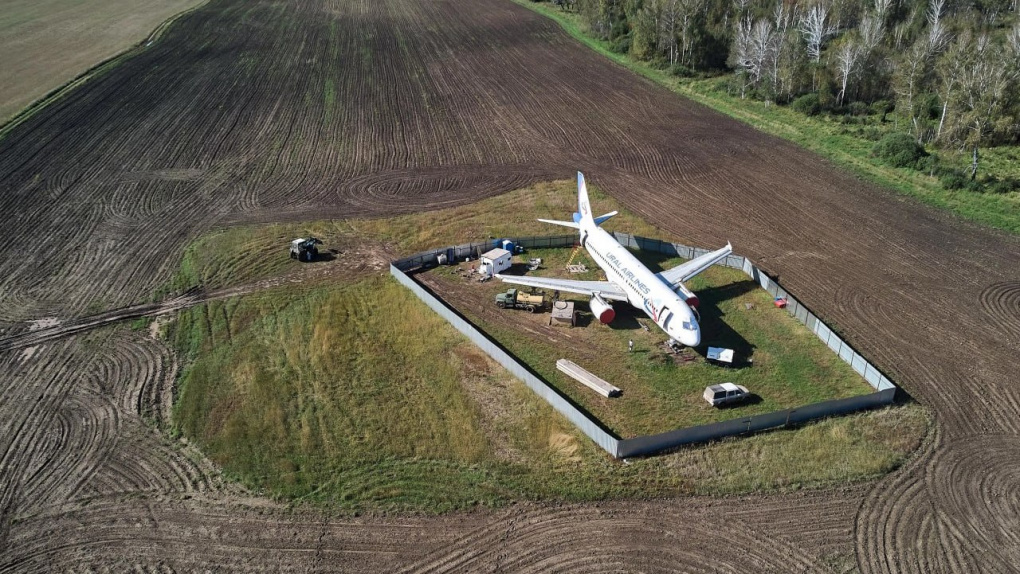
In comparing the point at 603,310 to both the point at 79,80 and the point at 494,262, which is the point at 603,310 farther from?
the point at 79,80

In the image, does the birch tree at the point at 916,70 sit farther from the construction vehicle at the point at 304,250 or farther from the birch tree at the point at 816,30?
the construction vehicle at the point at 304,250

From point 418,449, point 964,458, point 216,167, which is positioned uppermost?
point 216,167

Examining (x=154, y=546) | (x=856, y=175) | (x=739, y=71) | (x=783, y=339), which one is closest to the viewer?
(x=154, y=546)

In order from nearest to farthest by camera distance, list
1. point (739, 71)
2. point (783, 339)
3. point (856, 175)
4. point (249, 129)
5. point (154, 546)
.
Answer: point (154, 546) < point (783, 339) < point (856, 175) < point (249, 129) < point (739, 71)

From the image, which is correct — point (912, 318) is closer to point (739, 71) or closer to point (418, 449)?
point (418, 449)

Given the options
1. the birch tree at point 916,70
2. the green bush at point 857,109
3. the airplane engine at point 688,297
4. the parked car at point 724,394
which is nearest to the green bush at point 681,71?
the green bush at point 857,109

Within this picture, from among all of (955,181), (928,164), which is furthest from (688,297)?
(928,164)

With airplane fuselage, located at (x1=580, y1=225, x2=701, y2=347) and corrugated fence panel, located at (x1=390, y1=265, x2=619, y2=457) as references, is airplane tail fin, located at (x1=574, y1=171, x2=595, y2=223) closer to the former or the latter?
airplane fuselage, located at (x1=580, y1=225, x2=701, y2=347)

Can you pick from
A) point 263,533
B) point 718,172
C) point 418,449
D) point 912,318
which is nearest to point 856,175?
point 718,172
